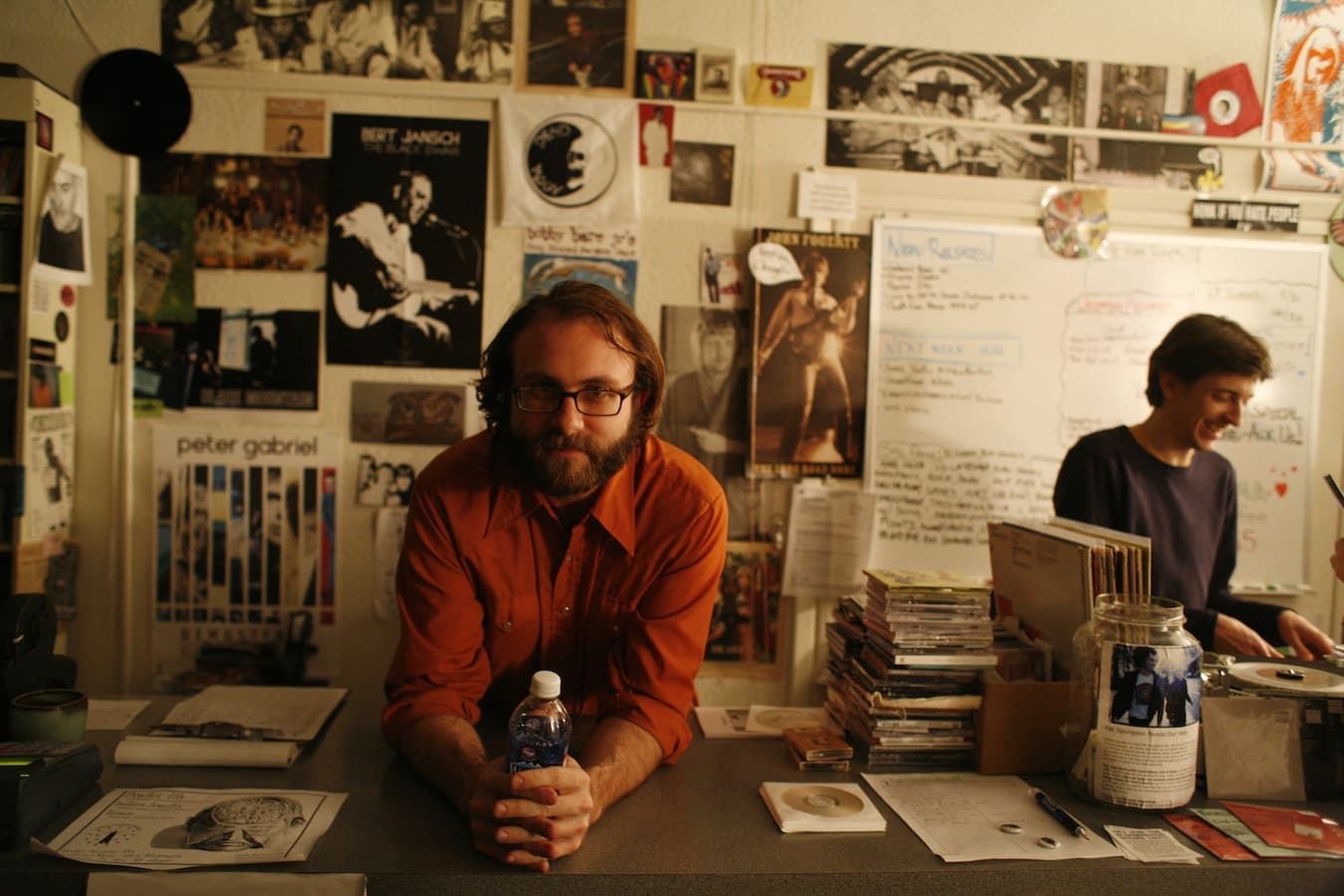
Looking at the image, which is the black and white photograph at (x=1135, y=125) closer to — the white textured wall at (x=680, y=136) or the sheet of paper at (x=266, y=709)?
the white textured wall at (x=680, y=136)

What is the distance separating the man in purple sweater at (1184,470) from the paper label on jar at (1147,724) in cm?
99

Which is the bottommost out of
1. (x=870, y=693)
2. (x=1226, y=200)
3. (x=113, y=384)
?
(x=870, y=693)

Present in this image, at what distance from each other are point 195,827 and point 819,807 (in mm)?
818

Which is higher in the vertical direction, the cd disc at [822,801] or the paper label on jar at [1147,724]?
the paper label on jar at [1147,724]

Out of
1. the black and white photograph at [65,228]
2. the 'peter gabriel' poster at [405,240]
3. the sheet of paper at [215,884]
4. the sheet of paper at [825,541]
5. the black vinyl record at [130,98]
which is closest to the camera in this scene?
the sheet of paper at [215,884]

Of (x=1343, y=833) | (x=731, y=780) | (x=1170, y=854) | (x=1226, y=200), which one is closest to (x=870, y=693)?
(x=731, y=780)

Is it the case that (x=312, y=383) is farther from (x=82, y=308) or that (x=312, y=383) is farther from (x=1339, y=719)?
(x=1339, y=719)

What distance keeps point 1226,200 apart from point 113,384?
10.4 ft

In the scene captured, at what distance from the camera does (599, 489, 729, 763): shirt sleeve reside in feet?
4.59

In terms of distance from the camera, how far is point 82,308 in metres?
2.33

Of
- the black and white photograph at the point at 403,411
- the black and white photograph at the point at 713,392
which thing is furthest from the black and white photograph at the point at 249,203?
the black and white photograph at the point at 713,392

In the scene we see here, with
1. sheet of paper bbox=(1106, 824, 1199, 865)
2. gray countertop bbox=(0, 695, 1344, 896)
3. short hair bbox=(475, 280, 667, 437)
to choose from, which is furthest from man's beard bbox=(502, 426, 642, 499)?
sheet of paper bbox=(1106, 824, 1199, 865)

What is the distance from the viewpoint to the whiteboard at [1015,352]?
99.0 inches

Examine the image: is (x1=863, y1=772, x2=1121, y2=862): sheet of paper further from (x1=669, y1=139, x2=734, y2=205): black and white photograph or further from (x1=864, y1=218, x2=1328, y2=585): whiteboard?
(x1=669, y1=139, x2=734, y2=205): black and white photograph
